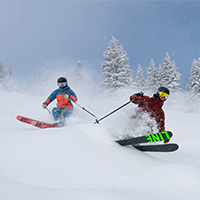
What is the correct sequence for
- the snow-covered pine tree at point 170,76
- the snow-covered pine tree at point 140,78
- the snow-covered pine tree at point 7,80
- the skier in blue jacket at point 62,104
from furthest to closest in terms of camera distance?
1. the snow-covered pine tree at point 7,80
2. the snow-covered pine tree at point 140,78
3. the snow-covered pine tree at point 170,76
4. the skier in blue jacket at point 62,104

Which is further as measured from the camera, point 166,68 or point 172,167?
point 166,68

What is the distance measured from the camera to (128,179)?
193 cm

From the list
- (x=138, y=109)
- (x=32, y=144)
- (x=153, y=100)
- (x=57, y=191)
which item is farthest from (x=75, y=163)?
(x=153, y=100)

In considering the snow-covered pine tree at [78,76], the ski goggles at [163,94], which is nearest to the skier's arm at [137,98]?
the ski goggles at [163,94]

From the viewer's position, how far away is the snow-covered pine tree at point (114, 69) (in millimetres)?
19281

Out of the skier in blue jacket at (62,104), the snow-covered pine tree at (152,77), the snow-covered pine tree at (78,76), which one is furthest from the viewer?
Answer: the snow-covered pine tree at (78,76)

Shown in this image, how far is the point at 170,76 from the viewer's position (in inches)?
915

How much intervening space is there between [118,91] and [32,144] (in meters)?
16.8

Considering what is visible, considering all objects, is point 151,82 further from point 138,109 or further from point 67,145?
point 67,145

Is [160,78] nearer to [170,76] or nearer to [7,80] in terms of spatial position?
[170,76]

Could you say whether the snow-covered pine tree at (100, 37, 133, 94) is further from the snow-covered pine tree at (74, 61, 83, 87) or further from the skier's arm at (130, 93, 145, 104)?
the skier's arm at (130, 93, 145, 104)

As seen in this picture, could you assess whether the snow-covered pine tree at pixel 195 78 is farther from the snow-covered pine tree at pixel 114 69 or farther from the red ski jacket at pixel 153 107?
the red ski jacket at pixel 153 107

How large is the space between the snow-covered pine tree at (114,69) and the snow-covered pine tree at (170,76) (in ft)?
22.9

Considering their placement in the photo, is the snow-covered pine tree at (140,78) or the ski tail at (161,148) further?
the snow-covered pine tree at (140,78)
